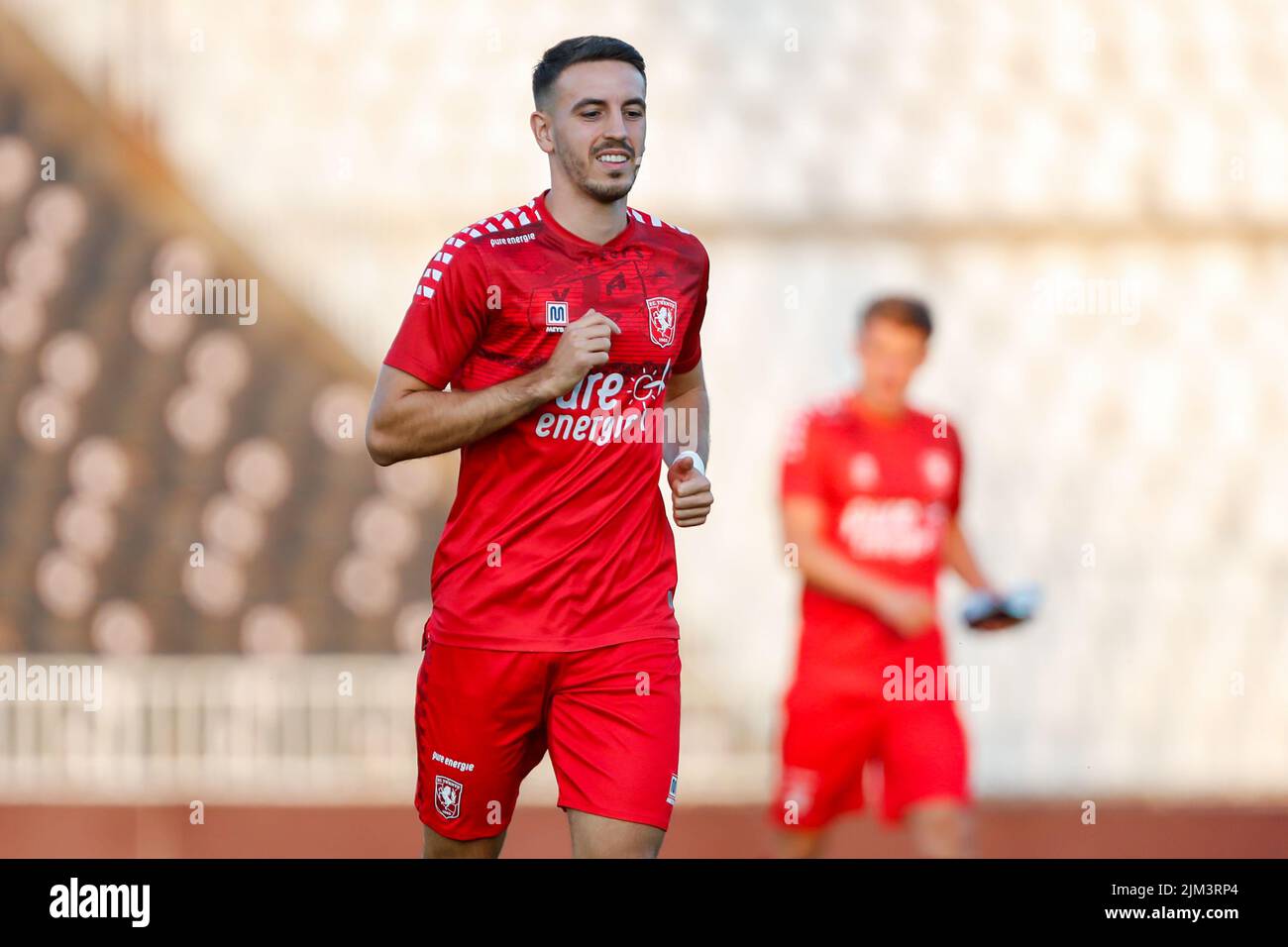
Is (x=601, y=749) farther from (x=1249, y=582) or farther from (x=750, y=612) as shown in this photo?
(x=1249, y=582)

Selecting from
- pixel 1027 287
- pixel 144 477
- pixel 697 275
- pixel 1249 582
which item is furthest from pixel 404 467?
pixel 697 275

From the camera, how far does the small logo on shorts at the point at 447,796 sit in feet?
10.4

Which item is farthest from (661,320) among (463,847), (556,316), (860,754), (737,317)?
(737,317)

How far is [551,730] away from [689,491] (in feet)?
1.61

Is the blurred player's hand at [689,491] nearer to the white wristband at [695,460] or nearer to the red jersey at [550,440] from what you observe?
the white wristband at [695,460]

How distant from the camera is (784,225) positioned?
22.0 feet

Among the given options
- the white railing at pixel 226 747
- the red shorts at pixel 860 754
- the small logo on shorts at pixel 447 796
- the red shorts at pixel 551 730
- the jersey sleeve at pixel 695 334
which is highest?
the jersey sleeve at pixel 695 334

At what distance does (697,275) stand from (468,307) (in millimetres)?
439

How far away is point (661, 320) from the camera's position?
3.15 m

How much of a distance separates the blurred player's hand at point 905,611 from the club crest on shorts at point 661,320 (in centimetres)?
135

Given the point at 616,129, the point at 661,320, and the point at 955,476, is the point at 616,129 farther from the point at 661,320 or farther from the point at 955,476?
the point at 955,476

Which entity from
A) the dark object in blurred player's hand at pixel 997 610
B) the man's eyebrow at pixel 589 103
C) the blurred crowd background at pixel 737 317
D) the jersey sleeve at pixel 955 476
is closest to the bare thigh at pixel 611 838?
the man's eyebrow at pixel 589 103

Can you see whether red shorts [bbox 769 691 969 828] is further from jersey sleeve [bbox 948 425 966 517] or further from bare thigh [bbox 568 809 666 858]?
bare thigh [bbox 568 809 666 858]

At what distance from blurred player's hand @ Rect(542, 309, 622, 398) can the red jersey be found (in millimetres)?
120
